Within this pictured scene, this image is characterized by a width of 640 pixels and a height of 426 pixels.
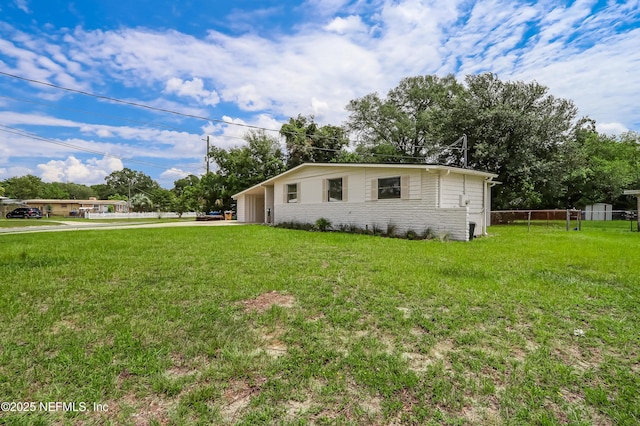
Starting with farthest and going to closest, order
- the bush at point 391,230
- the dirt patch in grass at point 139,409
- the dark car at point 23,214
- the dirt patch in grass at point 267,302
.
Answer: the dark car at point 23,214, the bush at point 391,230, the dirt patch in grass at point 267,302, the dirt patch in grass at point 139,409

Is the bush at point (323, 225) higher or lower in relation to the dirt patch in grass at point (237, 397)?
higher

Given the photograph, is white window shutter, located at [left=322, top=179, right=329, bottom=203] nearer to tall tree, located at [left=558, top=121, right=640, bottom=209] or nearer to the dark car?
tall tree, located at [left=558, top=121, right=640, bottom=209]

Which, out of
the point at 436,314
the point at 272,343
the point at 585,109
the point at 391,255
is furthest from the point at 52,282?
the point at 585,109

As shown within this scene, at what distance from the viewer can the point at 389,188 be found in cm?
1225

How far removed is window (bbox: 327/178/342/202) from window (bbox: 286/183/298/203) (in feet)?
8.38

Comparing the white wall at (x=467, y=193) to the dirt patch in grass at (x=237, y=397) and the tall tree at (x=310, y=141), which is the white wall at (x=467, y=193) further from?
the tall tree at (x=310, y=141)

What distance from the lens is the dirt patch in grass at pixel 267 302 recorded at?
12.1ft

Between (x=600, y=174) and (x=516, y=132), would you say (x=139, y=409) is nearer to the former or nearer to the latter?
(x=516, y=132)

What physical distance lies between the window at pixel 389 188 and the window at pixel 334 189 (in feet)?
7.18

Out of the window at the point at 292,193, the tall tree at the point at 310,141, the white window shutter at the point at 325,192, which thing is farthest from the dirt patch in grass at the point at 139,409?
the tall tree at the point at 310,141

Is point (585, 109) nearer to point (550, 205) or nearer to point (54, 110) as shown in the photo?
point (550, 205)

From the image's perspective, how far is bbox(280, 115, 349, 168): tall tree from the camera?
2907 cm

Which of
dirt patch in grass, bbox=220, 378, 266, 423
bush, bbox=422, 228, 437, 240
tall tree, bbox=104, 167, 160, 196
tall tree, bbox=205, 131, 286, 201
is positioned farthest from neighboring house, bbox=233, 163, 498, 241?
tall tree, bbox=104, 167, 160, 196

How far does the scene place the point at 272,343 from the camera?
2.81 meters
